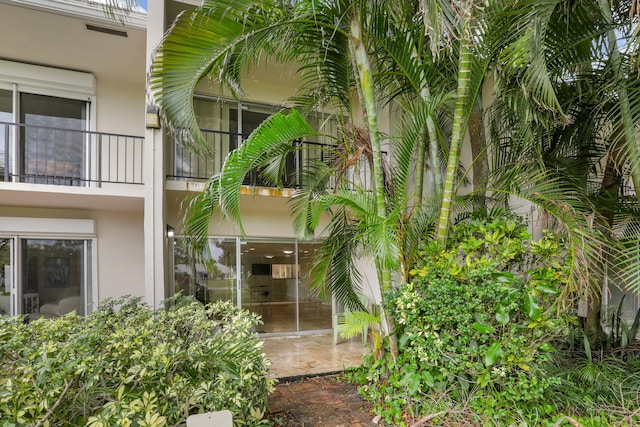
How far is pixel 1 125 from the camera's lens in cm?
587

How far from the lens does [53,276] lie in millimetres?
6312

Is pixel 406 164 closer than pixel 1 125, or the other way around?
pixel 406 164

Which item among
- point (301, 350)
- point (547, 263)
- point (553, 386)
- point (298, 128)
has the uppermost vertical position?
point (298, 128)

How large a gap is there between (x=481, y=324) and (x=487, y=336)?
13 cm

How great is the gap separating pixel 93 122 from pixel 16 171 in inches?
58.6

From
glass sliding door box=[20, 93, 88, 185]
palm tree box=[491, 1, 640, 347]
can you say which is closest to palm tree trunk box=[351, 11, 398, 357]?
palm tree box=[491, 1, 640, 347]

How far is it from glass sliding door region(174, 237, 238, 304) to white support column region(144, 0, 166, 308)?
2005 millimetres

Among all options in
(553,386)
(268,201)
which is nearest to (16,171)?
(268,201)

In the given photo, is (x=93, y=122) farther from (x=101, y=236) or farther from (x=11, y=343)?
(x=11, y=343)

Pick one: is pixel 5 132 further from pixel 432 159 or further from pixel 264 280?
pixel 432 159

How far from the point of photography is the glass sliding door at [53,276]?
613cm

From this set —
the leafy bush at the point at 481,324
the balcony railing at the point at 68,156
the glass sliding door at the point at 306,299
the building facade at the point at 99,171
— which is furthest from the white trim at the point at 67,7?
the leafy bush at the point at 481,324

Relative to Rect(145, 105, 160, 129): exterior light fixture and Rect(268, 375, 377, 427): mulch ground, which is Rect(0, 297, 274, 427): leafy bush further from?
Rect(145, 105, 160, 129): exterior light fixture

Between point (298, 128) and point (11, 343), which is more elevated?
point (298, 128)
